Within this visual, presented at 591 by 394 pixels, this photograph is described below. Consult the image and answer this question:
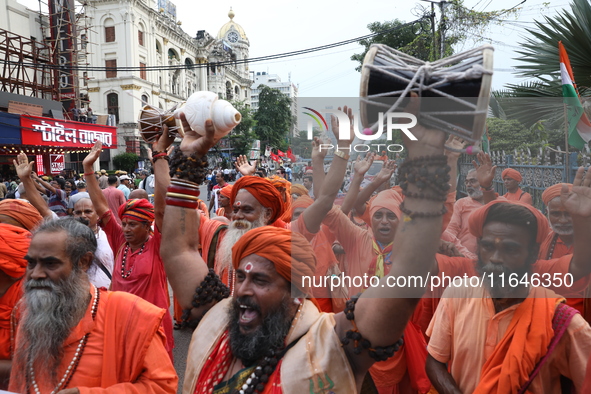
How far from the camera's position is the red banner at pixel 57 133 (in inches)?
659

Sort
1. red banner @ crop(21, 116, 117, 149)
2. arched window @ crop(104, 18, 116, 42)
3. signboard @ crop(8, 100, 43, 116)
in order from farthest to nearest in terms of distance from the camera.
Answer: arched window @ crop(104, 18, 116, 42)
signboard @ crop(8, 100, 43, 116)
red banner @ crop(21, 116, 117, 149)

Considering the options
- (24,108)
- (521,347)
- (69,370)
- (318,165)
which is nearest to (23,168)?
(69,370)

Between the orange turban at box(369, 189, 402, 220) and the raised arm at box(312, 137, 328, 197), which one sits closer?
the raised arm at box(312, 137, 328, 197)

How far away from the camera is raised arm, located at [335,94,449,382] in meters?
1.20

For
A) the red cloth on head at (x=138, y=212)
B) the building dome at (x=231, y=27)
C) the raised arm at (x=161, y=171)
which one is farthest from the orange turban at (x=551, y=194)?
the building dome at (x=231, y=27)

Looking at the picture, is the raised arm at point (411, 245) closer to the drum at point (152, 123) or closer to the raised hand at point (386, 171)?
the raised hand at point (386, 171)

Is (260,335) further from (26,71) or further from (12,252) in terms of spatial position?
(26,71)

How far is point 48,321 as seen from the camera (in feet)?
6.12

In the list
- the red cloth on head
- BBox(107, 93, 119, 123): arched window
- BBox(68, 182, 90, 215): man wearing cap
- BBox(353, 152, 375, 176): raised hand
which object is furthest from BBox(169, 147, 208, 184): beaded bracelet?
BBox(107, 93, 119, 123): arched window

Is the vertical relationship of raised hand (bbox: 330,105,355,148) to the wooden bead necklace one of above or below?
above

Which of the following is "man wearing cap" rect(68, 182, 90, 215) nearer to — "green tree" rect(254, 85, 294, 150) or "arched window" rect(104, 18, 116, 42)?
"arched window" rect(104, 18, 116, 42)

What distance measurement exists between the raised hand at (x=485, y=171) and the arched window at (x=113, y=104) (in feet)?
128

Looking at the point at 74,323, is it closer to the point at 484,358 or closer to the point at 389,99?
the point at 389,99

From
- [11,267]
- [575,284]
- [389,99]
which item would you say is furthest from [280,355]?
[11,267]
